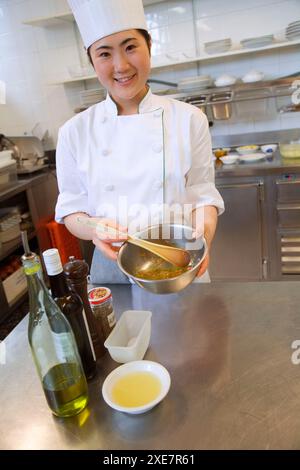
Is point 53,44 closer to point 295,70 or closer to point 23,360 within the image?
point 295,70

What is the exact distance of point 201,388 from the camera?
2.64 ft

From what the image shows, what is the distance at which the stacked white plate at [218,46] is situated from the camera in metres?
2.67

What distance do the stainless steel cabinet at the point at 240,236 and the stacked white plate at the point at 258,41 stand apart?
97 cm

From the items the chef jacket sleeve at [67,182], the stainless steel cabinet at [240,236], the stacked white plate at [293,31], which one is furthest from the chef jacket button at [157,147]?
the stacked white plate at [293,31]

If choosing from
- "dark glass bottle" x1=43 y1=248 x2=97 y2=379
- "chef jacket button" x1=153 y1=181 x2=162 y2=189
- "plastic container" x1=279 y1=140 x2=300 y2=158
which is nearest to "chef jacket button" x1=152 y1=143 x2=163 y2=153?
"chef jacket button" x1=153 y1=181 x2=162 y2=189

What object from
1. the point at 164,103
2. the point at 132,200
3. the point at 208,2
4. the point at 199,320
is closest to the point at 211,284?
the point at 199,320

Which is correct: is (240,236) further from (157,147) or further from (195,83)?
(157,147)

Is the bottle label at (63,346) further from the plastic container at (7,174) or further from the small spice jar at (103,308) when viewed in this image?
the plastic container at (7,174)

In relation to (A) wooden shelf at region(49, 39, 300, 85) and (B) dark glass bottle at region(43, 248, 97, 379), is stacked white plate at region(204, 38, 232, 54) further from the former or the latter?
(B) dark glass bottle at region(43, 248, 97, 379)

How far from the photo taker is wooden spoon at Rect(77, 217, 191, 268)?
929 millimetres

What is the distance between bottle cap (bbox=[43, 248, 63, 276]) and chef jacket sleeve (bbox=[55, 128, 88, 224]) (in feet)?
2.21

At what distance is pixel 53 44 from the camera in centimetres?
323
